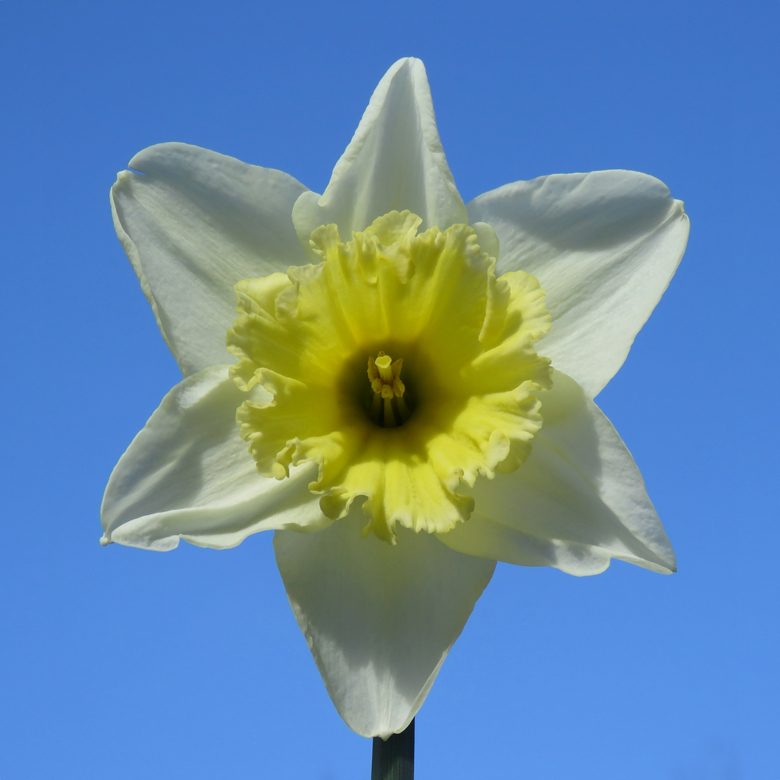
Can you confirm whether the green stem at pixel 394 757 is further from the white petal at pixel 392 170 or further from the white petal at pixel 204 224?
the white petal at pixel 392 170

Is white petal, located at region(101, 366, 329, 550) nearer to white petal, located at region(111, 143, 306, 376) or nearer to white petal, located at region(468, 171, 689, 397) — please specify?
white petal, located at region(111, 143, 306, 376)

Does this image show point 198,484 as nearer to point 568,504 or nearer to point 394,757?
point 394,757

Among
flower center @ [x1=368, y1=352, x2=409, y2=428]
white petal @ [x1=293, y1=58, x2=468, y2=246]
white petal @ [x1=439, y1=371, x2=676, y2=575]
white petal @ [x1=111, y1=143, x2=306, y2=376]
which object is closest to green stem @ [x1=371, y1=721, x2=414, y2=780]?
white petal @ [x1=439, y1=371, x2=676, y2=575]

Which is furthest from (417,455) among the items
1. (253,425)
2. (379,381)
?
(253,425)

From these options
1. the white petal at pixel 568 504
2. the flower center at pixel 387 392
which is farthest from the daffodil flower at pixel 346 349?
the flower center at pixel 387 392

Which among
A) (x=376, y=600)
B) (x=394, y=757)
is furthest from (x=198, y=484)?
(x=394, y=757)

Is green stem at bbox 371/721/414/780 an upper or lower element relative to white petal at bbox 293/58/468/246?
lower
